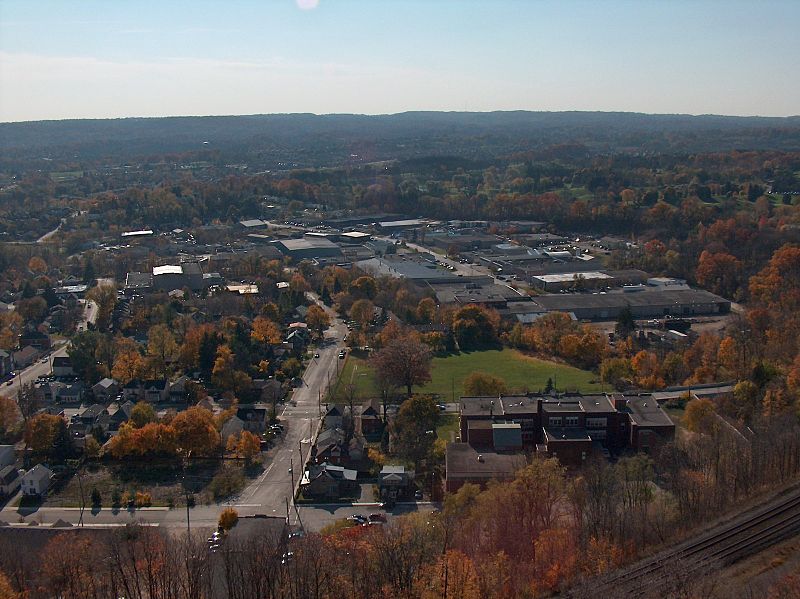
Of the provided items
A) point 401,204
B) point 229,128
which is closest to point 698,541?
point 401,204

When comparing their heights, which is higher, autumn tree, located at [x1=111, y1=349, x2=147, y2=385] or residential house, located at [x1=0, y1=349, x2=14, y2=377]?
autumn tree, located at [x1=111, y1=349, x2=147, y2=385]

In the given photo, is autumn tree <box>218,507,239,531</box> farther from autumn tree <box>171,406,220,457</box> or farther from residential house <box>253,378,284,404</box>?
residential house <box>253,378,284,404</box>

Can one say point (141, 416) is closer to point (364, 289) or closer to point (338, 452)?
point (338, 452)

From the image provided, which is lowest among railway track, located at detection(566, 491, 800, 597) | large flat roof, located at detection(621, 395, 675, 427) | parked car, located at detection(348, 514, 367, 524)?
parked car, located at detection(348, 514, 367, 524)

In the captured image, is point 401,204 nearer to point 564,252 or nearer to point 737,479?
point 564,252

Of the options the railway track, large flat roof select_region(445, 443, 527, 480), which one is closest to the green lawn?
large flat roof select_region(445, 443, 527, 480)

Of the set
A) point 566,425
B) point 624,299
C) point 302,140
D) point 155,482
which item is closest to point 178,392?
point 155,482
